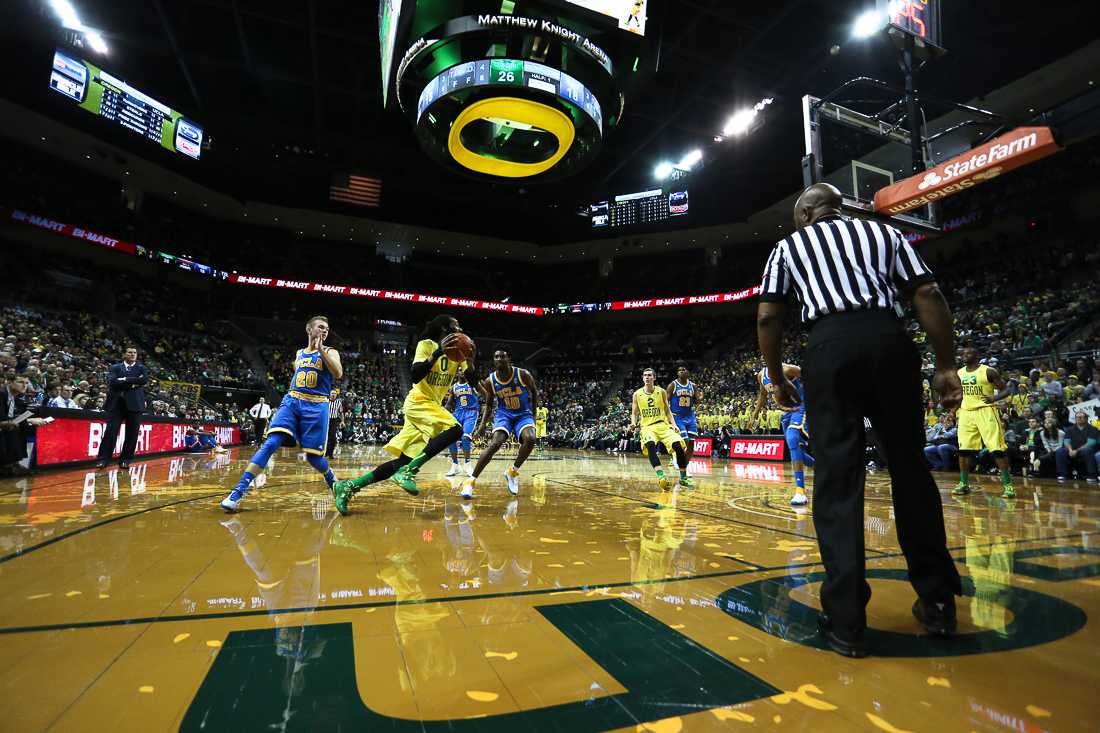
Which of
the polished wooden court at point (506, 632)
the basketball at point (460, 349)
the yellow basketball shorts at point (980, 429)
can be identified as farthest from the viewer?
the yellow basketball shorts at point (980, 429)

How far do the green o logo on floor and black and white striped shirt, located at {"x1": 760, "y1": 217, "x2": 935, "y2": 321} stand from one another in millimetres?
1289

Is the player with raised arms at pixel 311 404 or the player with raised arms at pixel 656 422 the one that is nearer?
the player with raised arms at pixel 311 404

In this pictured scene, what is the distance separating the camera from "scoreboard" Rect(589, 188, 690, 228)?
89.4ft

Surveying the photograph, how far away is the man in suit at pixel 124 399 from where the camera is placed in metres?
7.93

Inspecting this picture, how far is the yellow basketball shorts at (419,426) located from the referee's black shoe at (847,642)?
12.7ft

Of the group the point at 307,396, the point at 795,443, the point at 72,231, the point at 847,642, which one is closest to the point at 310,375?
the point at 307,396

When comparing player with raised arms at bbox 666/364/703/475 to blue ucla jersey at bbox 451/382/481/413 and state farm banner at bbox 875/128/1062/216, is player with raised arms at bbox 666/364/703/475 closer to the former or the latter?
blue ucla jersey at bbox 451/382/481/413

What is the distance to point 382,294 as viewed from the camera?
3403cm

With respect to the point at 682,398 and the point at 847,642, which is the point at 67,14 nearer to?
the point at 682,398

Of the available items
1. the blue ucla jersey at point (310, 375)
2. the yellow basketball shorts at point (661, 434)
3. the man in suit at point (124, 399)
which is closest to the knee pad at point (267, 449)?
the blue ucla jersey at point (310, 375)

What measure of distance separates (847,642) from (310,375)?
4940 mm

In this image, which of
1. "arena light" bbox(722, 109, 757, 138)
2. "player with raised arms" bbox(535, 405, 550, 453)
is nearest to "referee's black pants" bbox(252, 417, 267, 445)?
"player with raised arms" bbox(535, 405, 550, 453)

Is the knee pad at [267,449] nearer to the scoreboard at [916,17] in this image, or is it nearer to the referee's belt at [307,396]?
the referee's belt at [307,396]

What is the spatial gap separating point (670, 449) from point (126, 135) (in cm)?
2666
